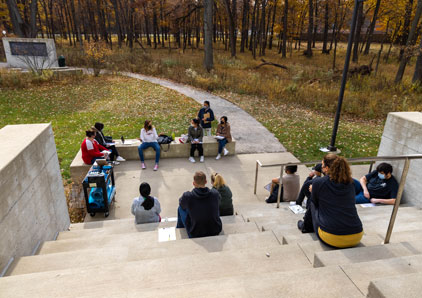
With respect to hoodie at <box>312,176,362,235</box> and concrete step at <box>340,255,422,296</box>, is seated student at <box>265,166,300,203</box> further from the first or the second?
concrete step at <box>340,255,422,296</box>

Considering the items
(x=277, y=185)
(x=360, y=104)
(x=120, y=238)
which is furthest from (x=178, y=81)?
(x=120, y=238)

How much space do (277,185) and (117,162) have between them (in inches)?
188

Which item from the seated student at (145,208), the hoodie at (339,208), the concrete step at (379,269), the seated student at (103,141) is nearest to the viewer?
the concrete step at (379,269)

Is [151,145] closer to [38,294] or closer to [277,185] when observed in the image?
[277,185]

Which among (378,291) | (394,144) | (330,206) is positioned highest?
(378,291)

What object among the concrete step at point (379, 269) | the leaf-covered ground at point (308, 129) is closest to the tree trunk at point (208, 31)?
the leaf-covered ground at point (308, 129)

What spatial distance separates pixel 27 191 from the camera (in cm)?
387

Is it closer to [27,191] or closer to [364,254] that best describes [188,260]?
[364,254]

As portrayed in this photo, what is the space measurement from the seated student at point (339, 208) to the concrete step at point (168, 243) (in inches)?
28.5

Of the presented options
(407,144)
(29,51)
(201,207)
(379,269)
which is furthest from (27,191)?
(29,51)

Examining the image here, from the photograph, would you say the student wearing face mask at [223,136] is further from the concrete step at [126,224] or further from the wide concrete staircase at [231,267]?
the wide concrete staircase at [231,267]

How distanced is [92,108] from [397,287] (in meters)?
14.8

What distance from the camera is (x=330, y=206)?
11.3 ft

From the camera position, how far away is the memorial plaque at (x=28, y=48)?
21.1 metres
